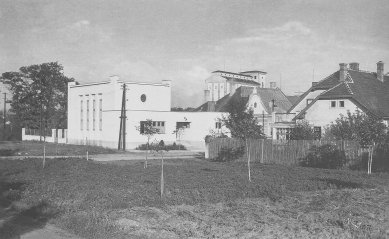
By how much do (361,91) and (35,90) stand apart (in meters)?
49.3

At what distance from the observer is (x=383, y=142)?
1041 inches

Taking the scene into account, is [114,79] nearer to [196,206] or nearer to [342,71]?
[342,71]

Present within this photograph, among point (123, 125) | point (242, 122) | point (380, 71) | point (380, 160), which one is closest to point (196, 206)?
point (242, 122)

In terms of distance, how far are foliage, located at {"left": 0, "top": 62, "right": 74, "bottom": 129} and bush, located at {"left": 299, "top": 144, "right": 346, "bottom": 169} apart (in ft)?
164

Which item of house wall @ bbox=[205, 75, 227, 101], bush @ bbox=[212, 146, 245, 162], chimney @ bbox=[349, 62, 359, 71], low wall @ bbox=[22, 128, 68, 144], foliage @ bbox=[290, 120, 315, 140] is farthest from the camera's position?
house wall @ bbox=[205, 75, 227, 101]

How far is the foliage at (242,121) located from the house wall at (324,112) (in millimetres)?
16264

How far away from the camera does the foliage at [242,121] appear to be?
83.8 ft

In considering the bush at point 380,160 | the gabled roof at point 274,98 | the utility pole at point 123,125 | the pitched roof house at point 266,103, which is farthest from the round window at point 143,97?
the bush at point 380,160

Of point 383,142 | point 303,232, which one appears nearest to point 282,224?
point 303,232

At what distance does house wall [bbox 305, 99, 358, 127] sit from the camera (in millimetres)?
40559

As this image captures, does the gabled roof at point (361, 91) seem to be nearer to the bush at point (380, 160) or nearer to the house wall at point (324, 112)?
the house wall at point (324, 112)

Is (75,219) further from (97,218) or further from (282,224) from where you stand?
(282,224)

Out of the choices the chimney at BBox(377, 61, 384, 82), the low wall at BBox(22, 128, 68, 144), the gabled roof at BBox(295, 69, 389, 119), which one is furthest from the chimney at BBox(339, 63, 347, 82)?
the low wall at BBox(22, 128, 68, 144)

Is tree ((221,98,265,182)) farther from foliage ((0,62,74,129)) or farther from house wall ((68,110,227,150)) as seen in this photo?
foliage ((0,62,74,129))
